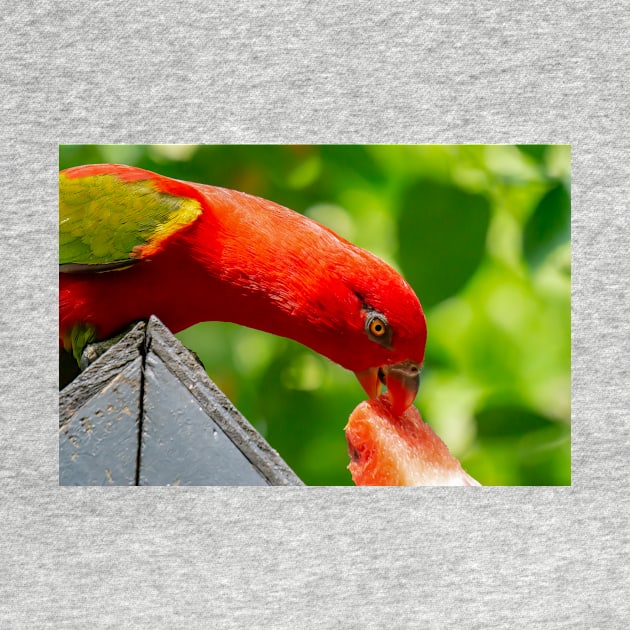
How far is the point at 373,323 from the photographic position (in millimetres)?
1780

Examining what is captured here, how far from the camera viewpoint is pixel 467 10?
190cm

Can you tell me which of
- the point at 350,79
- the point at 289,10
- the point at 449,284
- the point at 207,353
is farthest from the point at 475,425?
the point at 289,10

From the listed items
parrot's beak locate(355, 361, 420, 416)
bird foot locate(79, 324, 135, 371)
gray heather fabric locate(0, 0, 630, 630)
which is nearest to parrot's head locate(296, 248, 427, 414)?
parrot's beak locate(355, 361, 420, 416)

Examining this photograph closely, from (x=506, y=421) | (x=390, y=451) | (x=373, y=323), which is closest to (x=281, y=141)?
(x=373, y=323)

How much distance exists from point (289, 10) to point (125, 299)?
66cm

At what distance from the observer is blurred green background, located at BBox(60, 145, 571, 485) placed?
2.00 meters

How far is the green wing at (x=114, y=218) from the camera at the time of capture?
178 cm

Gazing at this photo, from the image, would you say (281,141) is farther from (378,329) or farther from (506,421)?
(506,421)

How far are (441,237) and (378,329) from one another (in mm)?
402

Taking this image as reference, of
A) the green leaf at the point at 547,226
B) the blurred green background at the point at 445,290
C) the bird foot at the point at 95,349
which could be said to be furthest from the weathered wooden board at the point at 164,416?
the green leaf at the point at 547,226

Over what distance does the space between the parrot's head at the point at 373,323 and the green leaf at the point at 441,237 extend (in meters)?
0.28

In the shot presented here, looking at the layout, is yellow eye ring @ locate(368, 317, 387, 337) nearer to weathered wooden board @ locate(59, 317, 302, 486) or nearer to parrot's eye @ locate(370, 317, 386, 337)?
parrot's eye @ locate(370, 317, 386, 337)

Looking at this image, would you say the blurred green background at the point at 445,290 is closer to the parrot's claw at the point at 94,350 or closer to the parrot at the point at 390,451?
the parrot at the point at 390,451

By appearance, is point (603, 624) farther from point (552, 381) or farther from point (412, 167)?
point (412, 167)
